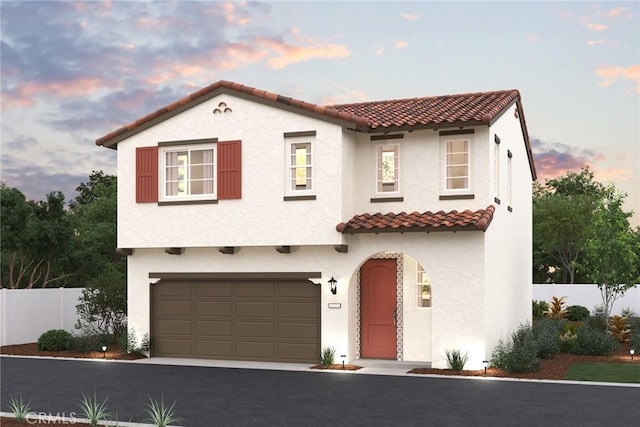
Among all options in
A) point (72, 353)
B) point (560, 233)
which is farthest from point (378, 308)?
point (560, 233)

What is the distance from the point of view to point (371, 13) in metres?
26.0

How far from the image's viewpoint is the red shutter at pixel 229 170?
20.9m

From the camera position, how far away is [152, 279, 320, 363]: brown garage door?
68.0ft

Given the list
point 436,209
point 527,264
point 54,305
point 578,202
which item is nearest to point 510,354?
point 436,209

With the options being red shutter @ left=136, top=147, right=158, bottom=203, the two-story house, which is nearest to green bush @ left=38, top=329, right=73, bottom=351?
the two-story house

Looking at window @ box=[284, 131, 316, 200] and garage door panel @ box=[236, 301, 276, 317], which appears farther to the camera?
garage door panel @ box=[236, 301, 276, 317]

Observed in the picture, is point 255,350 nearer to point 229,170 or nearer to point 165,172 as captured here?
point 229,170

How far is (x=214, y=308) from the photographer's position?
71.8 feet

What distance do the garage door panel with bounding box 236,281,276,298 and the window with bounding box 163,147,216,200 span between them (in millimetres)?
2591

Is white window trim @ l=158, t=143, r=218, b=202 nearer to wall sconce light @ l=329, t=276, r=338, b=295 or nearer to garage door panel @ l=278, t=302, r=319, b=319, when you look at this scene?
garage door panel @ l=278, t=302, r=319, b=319

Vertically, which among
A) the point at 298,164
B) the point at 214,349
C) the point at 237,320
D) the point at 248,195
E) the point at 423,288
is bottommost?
the point at 214,349

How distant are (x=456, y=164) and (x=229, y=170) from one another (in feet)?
19.5

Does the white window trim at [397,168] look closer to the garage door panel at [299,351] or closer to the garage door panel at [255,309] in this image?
the garage door panel at [255,309]

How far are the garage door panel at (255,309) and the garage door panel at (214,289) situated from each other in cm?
48
